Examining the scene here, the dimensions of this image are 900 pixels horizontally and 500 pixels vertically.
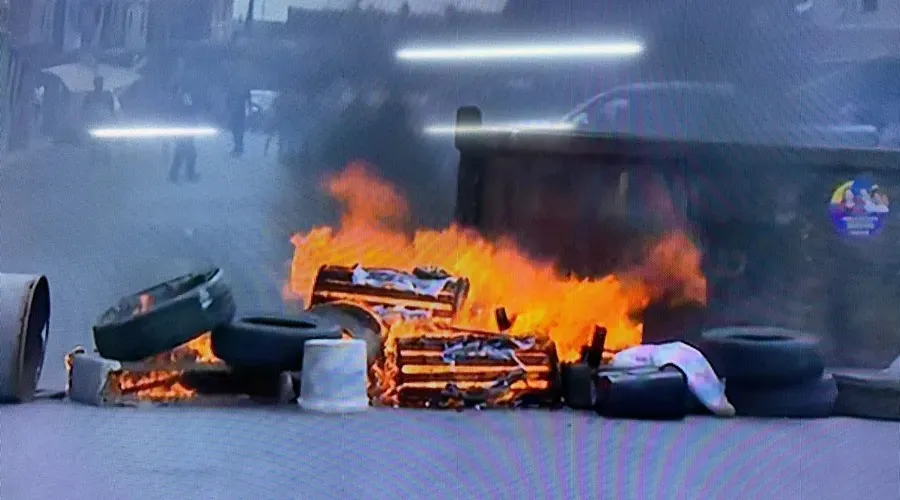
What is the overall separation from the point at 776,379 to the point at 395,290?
1.36m

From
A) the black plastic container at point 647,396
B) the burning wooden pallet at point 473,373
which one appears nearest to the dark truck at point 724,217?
the burning wooden pallet at point 473,373

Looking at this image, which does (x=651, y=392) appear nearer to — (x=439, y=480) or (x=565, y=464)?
(x=565, y=464)

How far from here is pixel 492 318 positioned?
12.2 feet

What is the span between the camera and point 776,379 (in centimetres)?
322

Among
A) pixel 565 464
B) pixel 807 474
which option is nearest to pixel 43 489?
pixel 565 464

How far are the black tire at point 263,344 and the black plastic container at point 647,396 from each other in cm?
92

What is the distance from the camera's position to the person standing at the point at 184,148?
370 cm

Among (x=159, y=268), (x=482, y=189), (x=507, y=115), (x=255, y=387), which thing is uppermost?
(x=507, y=115)

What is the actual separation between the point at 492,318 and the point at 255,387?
0.96m

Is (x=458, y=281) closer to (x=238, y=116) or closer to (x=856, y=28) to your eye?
(x=238, y=116)

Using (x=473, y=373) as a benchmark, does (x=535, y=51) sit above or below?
above

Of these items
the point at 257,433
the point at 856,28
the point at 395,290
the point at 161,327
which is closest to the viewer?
the point at 257,433

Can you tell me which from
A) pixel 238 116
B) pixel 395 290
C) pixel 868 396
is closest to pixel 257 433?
pixel 395 290

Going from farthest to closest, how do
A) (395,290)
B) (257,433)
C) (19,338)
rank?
(395,290)
(19,338)
(257,433)
